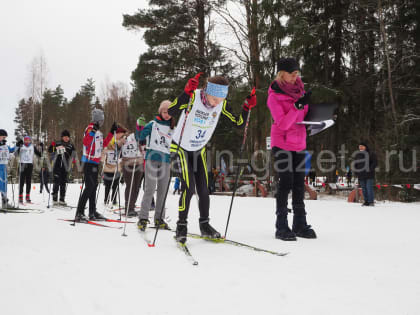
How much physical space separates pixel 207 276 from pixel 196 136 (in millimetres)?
1622

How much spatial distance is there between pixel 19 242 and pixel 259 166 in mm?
12591

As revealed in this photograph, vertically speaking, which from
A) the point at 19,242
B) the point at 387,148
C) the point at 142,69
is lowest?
the point at 19,242

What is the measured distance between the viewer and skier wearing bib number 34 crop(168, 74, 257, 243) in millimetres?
3402

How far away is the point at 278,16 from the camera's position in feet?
40.2

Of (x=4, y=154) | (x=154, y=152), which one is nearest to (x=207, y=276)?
(x=154, y=152)

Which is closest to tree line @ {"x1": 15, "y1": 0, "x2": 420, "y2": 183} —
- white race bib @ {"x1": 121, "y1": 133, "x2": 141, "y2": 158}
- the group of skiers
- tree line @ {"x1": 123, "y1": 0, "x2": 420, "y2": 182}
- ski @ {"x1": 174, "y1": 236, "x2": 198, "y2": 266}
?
tree line @ {"x1": 123, "y1": 0, "x2": 420, "y2": 182}

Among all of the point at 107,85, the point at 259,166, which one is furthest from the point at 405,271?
the point at 107,85

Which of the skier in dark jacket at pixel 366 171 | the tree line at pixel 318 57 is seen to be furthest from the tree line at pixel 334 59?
the skier in dark jacket at pixel 366 171

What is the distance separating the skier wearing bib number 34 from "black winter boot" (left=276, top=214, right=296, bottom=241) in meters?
0.70

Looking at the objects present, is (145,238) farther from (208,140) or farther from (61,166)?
(61,166)

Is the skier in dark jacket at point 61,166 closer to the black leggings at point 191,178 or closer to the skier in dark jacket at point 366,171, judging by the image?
the black leggings at point 191,178

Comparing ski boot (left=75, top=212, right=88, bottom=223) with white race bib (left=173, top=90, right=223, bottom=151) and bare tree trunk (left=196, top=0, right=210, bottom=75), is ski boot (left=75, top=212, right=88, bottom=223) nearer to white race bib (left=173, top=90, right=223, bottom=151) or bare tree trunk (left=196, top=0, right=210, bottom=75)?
white race bib (left=173, top=90, right=223, bottom=151)

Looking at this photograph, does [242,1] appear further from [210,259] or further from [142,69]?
[210,259]

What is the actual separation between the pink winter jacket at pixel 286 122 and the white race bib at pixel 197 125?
62 centimetres
